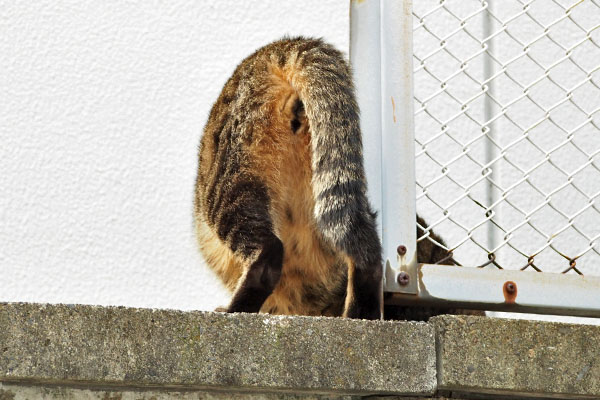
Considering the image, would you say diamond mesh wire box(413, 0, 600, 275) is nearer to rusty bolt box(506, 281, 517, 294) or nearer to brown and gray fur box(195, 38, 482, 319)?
brown and gray fur box(195, 38, 482, 319)

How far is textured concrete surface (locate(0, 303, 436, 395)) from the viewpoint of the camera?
1.81m

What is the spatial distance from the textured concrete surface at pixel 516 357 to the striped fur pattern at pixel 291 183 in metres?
0.38

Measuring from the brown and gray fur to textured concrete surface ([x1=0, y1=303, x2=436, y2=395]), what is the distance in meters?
0.39

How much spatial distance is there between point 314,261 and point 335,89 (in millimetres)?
672

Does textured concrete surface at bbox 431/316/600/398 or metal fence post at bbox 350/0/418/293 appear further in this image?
metal fence post at bbox 350/0/418/293

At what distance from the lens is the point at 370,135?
8.37 ft

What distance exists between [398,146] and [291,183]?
0.41 m

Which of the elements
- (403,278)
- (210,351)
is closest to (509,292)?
(403,278)

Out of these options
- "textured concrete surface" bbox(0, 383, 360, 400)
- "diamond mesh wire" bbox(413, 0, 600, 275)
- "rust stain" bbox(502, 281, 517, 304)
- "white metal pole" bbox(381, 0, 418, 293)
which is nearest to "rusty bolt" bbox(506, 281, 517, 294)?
"rust stain" bbox(502, 281, 517, 304)

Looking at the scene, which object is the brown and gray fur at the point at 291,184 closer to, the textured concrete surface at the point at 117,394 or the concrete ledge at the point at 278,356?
the concrete ledge at the point at 278,356

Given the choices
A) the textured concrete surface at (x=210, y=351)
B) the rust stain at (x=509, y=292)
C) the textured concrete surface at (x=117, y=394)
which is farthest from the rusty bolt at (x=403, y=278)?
the textured concrete surface at (x=117, y=394)

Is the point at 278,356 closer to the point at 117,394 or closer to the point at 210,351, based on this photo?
the point at 210,351

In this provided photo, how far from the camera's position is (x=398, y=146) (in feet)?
8.23

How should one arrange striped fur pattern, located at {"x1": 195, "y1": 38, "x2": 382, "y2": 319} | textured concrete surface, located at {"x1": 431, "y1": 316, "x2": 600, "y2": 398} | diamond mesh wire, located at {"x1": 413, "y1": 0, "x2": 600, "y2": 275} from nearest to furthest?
textured concrete surface, located at {"x1": 431, "y1": 316, "x2": 600, "y2": 398}, striped fur pattern, located at {"x1": 195, "y1": 38, "x2": 382, "y2": 319}, diamond mesh wire, located at {"x1": 413, "y1": 0, "x2": 600, "y2": 275}
